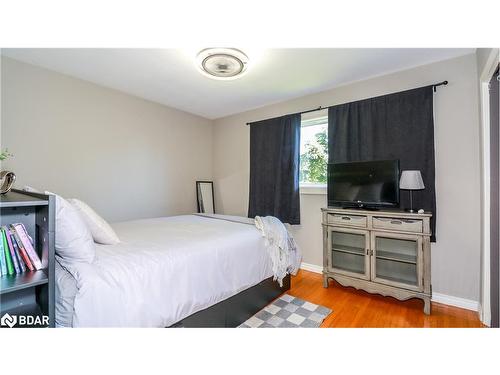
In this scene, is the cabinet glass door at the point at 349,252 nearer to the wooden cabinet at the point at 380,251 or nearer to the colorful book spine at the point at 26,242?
the wooden cabinet at the point at 380,251

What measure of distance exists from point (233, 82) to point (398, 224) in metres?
2.51

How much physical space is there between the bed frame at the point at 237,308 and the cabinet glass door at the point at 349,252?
2.42ft

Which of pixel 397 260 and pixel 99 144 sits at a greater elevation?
pixel 99 144

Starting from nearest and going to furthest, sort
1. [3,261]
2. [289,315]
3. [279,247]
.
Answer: [3,261] < [289,315] < [279,247]

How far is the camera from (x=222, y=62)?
6.99 feet

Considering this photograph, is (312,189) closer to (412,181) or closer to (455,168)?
(412,181)

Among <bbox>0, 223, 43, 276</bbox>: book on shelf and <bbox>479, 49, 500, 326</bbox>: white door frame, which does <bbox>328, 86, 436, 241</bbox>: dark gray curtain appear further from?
<bbox>0, 223, 43, 276</bbox>: book on shelf

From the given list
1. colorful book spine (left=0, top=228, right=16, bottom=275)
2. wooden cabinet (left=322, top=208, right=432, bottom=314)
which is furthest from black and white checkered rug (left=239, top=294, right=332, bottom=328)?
Result: colorful book spine (left=0, top=228, right=16, bottom=275)

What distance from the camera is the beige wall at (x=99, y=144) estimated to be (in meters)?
2.40

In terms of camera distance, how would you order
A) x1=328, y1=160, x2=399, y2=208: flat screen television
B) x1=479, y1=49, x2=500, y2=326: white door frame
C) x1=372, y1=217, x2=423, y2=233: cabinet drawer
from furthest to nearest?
x1=328, y1=160, x2=399, y2=208: flat screen television < x1=372, y1=217, x2=423, y2=233: cabinet drawer < x1=479, y1=49, x2=500, y2=326: white door frame

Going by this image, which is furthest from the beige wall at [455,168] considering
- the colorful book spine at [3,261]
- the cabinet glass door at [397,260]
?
the colorful book spine at [3,261]

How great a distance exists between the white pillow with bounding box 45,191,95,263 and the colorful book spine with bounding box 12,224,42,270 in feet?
0.34

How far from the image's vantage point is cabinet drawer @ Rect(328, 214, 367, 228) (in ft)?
8.02

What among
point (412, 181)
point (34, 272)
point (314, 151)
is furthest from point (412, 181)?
point (34, 272)
